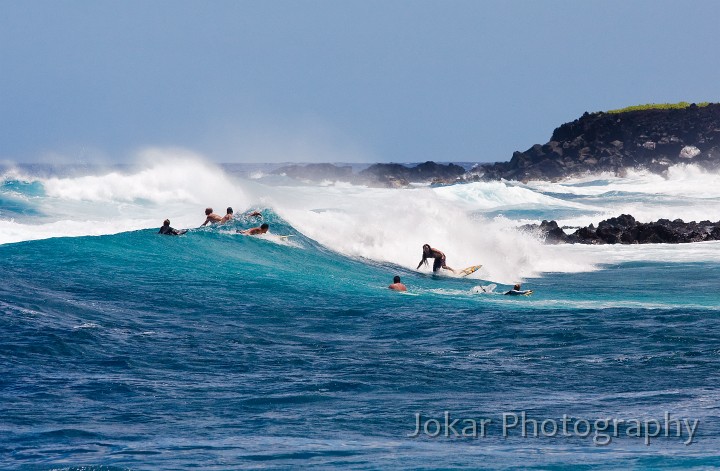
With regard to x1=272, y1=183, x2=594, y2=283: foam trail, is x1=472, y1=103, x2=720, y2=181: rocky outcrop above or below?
above

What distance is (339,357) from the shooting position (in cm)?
1195

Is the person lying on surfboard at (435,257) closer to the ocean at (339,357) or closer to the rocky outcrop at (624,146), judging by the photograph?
the ocean at (339,357)

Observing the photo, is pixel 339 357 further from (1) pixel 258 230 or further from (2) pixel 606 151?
(2) pixel 606 151

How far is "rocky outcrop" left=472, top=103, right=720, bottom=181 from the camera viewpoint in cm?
8794

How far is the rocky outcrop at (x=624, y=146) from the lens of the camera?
87.9 meters

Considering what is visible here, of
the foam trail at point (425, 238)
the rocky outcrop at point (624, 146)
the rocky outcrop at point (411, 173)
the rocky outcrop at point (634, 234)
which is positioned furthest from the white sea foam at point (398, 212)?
the rocky outcrop at point (411, 173)

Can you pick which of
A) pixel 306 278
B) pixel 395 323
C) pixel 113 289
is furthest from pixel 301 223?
pixel 395 323

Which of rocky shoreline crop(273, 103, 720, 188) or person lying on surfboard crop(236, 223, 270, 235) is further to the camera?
rocky shoreline crop(273, 103, 720, 188)

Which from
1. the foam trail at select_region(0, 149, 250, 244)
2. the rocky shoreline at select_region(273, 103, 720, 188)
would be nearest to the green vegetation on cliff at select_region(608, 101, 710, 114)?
the rocky shoreline at select_region(273, 103, 720, 188)

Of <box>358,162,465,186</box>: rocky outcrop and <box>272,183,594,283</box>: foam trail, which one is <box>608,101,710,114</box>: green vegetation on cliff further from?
<box>272,183,594,283</box>: foam trail

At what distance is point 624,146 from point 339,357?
84.3 meters

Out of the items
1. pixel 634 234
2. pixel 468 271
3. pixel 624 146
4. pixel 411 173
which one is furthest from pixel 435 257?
pixel 411 173

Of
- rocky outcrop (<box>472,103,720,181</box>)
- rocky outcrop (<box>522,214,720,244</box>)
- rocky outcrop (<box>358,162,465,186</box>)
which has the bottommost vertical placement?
rocky outcrop (<box>522,214,720,244</box>)

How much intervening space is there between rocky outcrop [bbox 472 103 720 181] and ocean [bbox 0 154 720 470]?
64.0 metres
